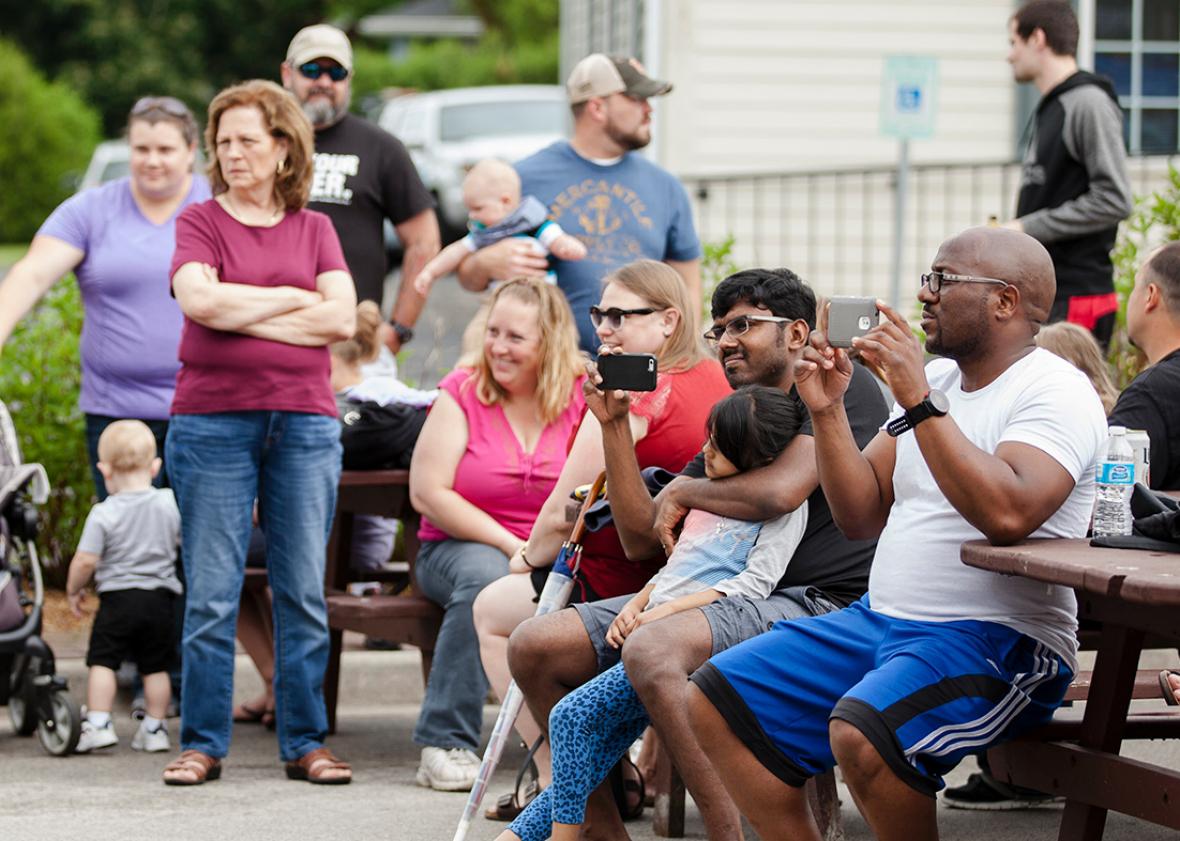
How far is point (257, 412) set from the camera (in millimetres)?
5926

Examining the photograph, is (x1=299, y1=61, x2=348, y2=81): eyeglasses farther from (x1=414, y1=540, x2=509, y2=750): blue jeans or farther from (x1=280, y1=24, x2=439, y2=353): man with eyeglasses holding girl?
(x1=414, y1=540, x2=509, y2=750): blue jeans

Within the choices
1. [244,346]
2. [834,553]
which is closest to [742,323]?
[834,553]

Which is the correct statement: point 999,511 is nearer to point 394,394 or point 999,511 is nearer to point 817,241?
point 394,394

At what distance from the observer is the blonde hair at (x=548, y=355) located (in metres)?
6.05

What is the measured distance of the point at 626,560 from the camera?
17.4 ft

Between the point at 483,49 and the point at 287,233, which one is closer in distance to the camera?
the point at 287,233

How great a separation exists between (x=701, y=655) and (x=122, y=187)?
351 centimetres

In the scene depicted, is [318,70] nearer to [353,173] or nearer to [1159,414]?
[353,173]

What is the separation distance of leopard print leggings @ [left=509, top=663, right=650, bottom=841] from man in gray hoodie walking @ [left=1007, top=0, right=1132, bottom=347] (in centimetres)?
310

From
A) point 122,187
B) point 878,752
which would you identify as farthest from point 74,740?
point 878,752

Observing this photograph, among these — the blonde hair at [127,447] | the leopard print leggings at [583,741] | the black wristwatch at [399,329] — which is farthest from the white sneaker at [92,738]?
the leopard print leggings at [583,741]

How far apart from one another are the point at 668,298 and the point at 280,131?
4.89 feet

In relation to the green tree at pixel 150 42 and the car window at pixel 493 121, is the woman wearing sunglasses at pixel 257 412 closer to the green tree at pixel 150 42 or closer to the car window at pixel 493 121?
the car window at pixel 493 121

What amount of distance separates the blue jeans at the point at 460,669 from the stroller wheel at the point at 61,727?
1.23 m
